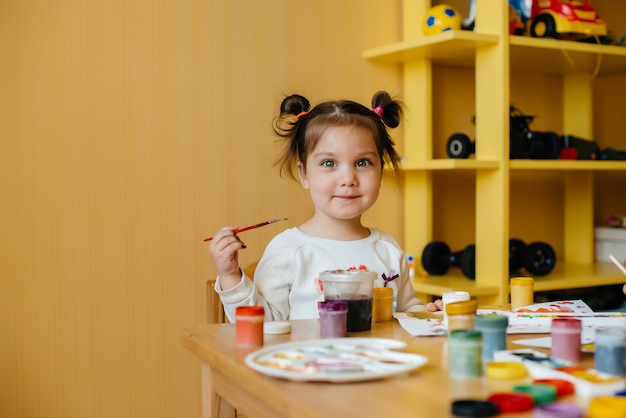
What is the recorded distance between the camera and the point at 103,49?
7.49 ft

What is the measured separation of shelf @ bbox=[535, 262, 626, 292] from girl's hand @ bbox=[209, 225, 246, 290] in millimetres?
1379

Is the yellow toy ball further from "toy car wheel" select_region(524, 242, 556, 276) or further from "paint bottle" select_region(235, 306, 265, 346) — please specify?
"paint bottle" select_region(235, 306, 265, 346)

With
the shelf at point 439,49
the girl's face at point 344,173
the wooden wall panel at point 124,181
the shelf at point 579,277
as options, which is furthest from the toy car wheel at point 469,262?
the girl's face at point 344,173

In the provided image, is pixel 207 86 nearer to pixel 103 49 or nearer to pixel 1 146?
pixel 103 49

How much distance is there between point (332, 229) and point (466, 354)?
0.87 m

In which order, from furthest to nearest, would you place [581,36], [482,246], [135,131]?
[581,36] < [482,246] < [135,131]

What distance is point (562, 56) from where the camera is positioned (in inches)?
112

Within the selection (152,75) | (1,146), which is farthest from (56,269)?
(152,75)

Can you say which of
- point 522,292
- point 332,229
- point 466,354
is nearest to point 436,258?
point 332,229

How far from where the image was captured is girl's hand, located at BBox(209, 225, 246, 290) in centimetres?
151

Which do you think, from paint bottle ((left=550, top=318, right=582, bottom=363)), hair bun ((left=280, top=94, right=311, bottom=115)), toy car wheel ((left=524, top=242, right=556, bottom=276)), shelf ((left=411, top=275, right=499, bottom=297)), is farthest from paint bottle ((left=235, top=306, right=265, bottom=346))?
toy car wheel ((left=524, top=242, right=556, bottom=276))

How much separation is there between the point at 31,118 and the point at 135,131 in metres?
0.29

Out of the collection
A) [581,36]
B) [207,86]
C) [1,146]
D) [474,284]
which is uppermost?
[581,36]

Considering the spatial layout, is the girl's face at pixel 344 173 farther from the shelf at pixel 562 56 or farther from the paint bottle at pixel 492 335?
the shelf at pixel 562 56
